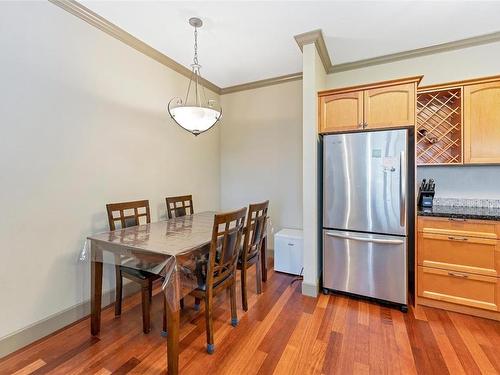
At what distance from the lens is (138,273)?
6.47ft

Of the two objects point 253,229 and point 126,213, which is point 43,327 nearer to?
point 126,213

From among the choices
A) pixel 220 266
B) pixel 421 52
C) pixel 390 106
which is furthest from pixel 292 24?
pixel 220 266

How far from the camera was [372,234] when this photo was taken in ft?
7.63

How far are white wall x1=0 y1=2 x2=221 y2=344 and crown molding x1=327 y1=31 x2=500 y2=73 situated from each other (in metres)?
2.39

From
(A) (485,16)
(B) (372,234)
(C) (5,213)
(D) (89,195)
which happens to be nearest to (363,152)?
(B) (372,234)

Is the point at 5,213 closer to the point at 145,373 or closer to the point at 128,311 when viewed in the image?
the point at 128,311

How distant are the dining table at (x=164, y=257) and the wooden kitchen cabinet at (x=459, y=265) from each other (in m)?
2.04

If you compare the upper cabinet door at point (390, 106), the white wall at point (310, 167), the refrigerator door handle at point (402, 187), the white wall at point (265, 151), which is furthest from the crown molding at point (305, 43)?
the refrigerator door handle at point (402, 187)

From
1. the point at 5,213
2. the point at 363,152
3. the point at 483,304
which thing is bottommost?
the point at 483,304

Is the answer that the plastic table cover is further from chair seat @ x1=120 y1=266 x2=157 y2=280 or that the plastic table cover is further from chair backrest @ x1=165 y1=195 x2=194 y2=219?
chair backrest @ x1=165 y1=195 x2=194 y2=219

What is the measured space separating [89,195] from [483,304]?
3630 mm

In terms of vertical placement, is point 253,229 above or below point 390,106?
below

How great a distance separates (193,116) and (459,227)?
256 centimetres

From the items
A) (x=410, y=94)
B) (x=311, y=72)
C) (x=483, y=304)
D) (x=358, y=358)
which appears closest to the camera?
(x=358, y=358)
